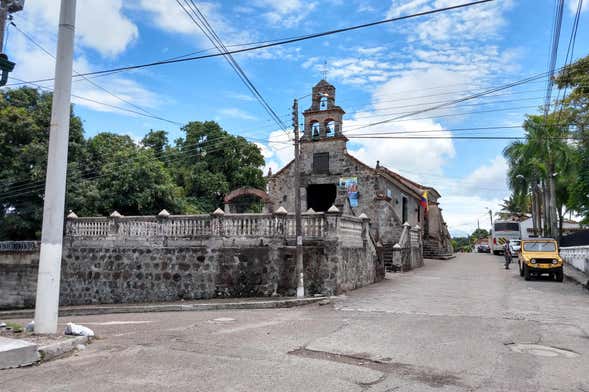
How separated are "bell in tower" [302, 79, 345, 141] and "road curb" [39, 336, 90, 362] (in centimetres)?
2349

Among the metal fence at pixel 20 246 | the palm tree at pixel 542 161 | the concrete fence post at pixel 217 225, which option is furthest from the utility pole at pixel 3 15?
the palm tree at pixel 542 161

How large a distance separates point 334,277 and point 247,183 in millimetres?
25300

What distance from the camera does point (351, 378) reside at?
18.5 feet

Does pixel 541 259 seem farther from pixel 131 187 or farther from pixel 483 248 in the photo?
pixel 483 248

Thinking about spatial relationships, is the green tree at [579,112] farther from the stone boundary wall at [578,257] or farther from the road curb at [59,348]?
the road curb at [59,348]

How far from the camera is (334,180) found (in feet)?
99.8

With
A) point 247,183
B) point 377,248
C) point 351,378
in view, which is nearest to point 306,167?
point 247,183

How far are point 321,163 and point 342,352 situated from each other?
24240 millimetres

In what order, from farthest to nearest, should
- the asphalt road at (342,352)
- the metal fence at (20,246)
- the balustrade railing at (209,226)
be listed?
the metal fence at (20,246) < the balustrade railing at (209,226) < the asphalt road at (342,352)

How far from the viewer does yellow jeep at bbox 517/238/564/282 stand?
1920 cm

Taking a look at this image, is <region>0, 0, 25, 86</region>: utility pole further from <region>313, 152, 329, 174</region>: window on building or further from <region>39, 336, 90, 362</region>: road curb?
<region>313, 152, 329, 174</region>: window on building

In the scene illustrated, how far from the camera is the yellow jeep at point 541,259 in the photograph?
1920 cm

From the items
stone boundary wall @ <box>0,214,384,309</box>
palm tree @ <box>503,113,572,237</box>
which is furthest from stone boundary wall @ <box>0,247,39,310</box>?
palm tree @ <box>503,113,572,237</box>

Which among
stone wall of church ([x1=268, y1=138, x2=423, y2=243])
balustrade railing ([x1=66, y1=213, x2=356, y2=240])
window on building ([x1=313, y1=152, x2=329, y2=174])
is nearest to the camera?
balustrade railing ([x1=66, y1=213, x2=356, y2=240])
